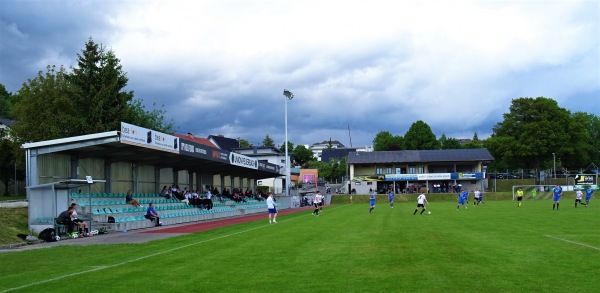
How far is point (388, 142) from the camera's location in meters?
120

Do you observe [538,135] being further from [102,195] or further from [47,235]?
[47,235]

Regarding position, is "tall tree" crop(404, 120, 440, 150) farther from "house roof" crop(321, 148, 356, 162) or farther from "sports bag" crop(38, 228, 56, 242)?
"sports bag" crop(38, 228, 56, 242)

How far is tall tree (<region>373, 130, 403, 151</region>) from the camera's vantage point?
11531cm

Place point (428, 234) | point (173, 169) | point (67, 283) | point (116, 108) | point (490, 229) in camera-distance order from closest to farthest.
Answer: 1. point (67, 283)
2. point (428, 234)
3. point (490, 229)
4. point (173, 169)
5. point (116, 108)

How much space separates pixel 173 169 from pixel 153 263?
101 feet

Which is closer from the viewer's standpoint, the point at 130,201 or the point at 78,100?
the point at 130,201

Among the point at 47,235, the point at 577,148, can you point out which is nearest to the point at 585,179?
the point at 577,148

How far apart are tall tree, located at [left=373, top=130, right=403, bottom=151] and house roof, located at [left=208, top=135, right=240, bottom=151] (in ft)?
113

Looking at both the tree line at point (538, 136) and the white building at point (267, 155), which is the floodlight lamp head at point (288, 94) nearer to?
the white building at point (267, 155)

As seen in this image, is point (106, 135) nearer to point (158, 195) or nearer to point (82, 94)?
point (158, 195)

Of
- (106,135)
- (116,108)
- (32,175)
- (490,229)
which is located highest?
(116,108)

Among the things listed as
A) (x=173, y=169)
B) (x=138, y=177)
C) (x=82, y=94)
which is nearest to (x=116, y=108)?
(x=82, y=94)

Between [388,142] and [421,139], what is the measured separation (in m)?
11.2

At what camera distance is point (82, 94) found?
4509cm
